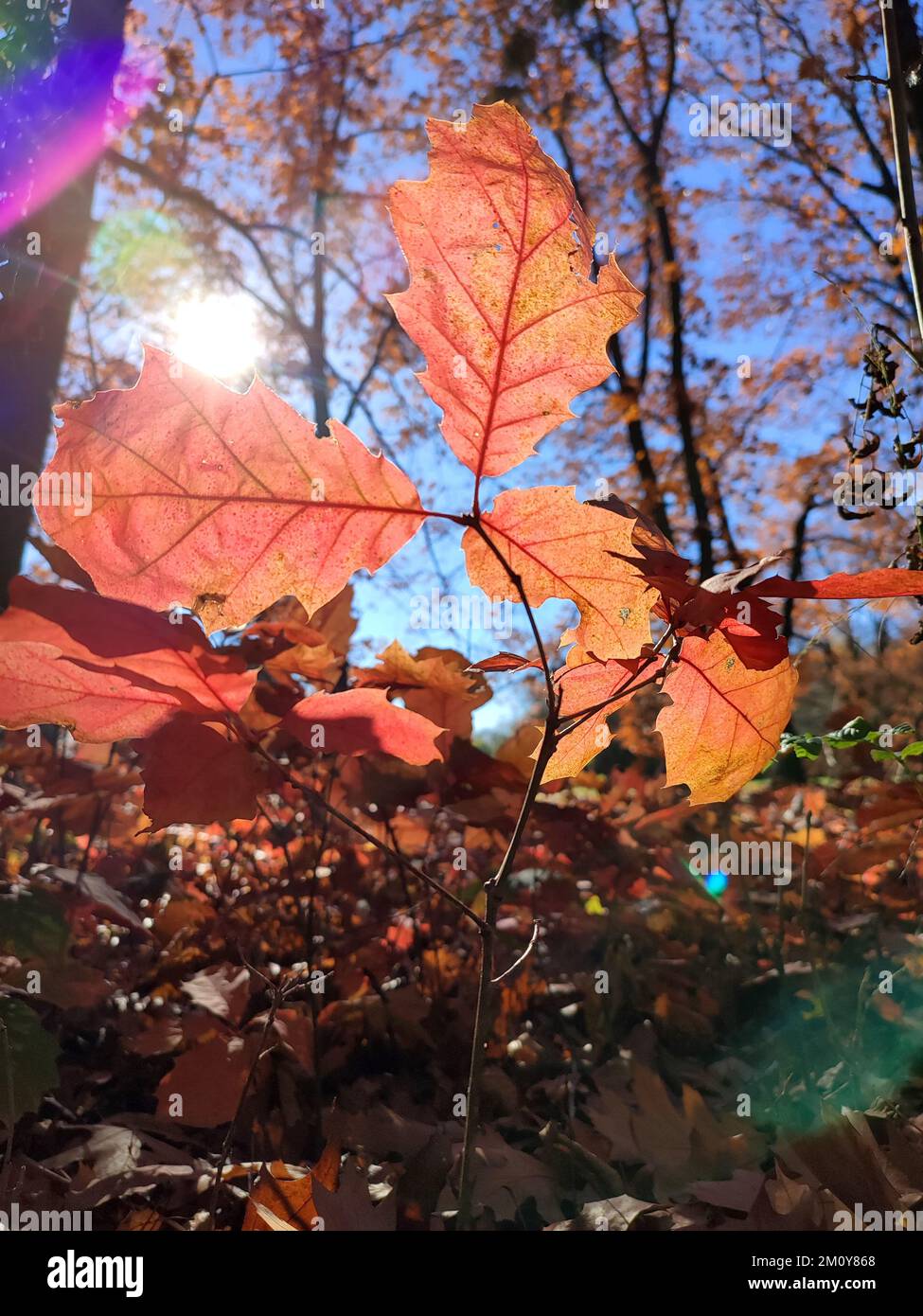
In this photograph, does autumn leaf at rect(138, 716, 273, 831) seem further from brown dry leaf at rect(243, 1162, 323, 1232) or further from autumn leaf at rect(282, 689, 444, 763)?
brown dry leaf at rect(243, 1162, 323, 1232)

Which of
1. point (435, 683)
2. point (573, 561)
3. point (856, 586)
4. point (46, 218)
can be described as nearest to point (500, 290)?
point (573, 561)

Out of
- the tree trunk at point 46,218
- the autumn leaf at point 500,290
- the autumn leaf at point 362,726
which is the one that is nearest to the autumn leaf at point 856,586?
the autumn leaf at point 500,290

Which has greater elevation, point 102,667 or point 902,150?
point 902,150

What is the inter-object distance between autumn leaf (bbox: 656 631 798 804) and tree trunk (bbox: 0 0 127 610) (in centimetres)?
193

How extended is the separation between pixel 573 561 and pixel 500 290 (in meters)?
0.24

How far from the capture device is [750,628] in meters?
0.75

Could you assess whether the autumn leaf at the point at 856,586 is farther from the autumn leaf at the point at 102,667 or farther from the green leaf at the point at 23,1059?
the green leaf at the point at 23,1059

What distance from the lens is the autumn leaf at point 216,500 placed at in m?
0.66

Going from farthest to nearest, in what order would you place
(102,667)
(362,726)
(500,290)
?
(362,726) → (102,667) → (500,290)

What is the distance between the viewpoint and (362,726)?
944 millimetres

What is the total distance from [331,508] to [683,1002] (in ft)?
5.59

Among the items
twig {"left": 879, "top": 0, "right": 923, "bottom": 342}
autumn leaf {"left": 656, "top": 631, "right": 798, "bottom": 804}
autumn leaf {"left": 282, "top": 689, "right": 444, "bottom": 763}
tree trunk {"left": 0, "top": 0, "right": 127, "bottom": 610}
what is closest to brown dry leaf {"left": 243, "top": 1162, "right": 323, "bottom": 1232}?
autumn leaf {"left": 282, "top": 689, "right": 444, "bottom": 763}

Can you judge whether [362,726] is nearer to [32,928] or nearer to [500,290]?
[500,290]
